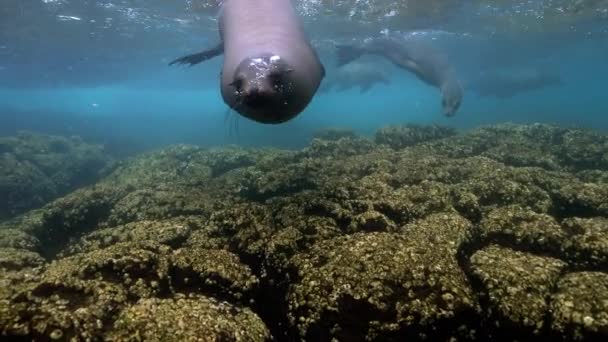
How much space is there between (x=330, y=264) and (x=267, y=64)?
8.68ft

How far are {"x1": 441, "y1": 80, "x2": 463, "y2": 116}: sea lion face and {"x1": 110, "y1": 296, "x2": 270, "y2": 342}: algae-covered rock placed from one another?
16008 millimetres

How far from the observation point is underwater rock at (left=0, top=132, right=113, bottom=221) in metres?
16.3

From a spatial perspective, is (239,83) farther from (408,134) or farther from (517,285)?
(408,134)

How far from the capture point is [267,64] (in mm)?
4996

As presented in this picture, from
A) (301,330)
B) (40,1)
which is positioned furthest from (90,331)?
(40,1)

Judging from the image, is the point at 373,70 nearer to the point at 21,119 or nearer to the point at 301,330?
the point at 301,330

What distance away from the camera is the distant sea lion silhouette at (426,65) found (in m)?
18.3

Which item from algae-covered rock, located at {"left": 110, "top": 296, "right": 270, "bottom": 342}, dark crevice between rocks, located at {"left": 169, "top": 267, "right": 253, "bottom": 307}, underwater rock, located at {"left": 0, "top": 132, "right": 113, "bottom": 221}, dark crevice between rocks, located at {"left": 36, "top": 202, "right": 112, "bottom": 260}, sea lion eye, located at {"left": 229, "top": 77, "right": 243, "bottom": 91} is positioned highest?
sea lion eye, located at {"left": 229, "top": 77, "right": 243, "bottom": 91}

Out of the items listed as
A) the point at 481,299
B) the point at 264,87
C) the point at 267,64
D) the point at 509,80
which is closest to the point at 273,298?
the point at 481,299

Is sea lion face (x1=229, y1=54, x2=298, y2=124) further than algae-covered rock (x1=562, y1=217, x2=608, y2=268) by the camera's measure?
No

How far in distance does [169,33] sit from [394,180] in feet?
92.9

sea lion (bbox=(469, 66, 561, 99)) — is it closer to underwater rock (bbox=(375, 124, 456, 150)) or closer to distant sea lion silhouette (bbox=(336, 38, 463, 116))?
distant sea lion silhouette (bbox=(336, 38, 463, 116))

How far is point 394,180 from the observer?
26.7ft

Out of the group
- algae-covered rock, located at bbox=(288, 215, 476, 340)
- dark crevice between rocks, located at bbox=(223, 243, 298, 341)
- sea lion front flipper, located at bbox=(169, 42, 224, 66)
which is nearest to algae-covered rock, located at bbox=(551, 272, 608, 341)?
algae-covered rock, located at bbox=(288, 215, 476, 340)
